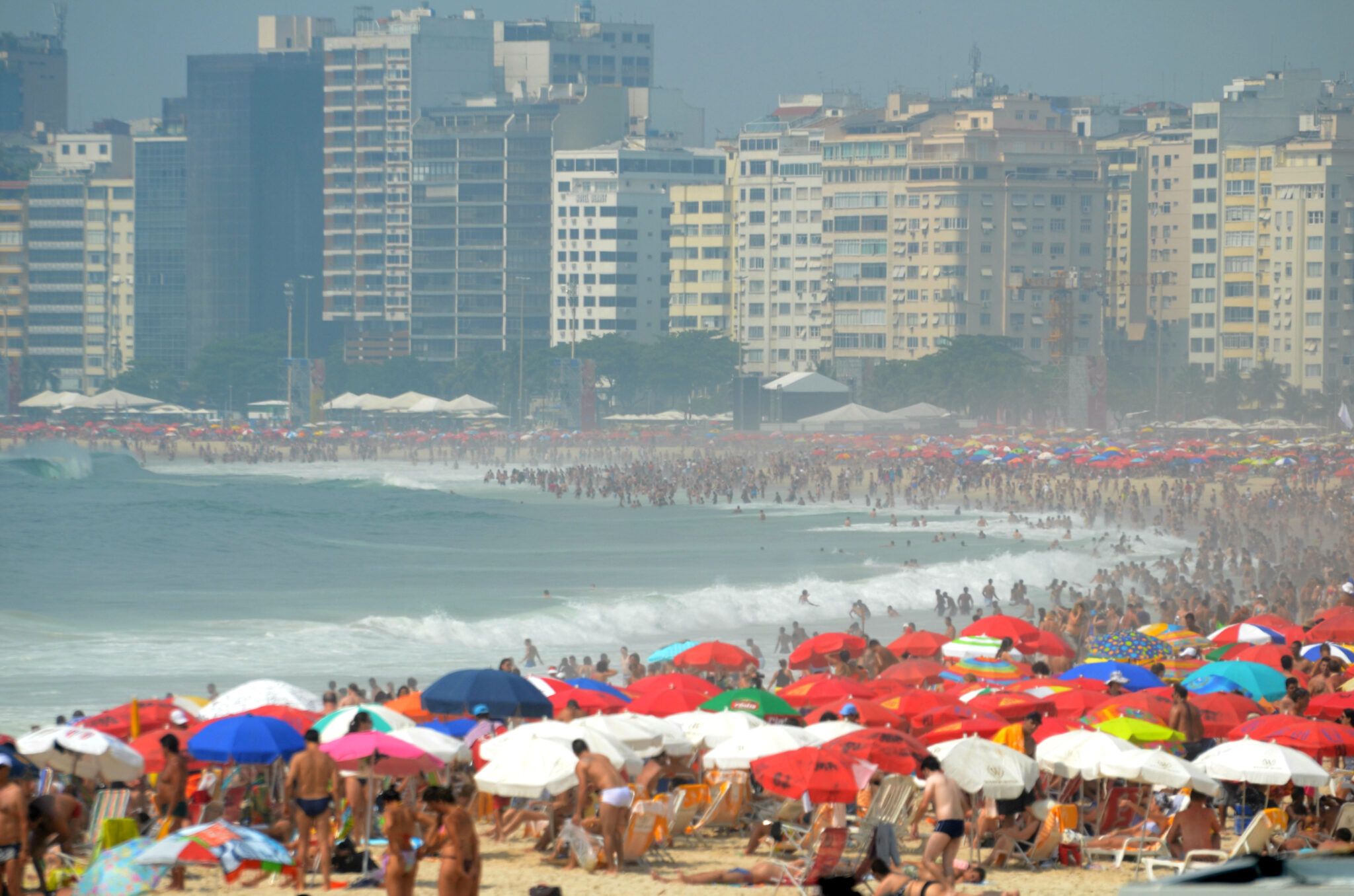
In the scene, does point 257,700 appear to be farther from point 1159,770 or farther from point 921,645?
point 921,645

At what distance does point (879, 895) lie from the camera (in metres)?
8.97

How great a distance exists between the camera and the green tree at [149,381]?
420ft

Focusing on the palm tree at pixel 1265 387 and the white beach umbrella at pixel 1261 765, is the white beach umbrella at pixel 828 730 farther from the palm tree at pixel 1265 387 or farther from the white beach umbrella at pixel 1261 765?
the palm tree at pixel 1265 387

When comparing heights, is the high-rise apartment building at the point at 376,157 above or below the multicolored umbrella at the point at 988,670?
above

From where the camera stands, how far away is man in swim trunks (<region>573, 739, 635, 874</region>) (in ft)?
35.6

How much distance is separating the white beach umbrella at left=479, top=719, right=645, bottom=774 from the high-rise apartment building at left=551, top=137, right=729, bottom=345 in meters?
120

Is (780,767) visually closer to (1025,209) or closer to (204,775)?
(204,775)

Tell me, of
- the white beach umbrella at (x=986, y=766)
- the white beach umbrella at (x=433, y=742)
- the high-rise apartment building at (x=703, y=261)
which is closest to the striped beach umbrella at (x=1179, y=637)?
the white beach umbrella at (x=986, y=766)

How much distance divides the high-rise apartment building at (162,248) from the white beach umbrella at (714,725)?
5764 inches

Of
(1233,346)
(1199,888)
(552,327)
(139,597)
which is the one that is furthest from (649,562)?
(552,327)

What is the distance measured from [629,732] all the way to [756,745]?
0.91m

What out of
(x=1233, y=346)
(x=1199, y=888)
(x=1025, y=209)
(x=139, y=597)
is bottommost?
(x=139, y=597)

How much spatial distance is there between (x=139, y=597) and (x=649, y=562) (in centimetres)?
1319

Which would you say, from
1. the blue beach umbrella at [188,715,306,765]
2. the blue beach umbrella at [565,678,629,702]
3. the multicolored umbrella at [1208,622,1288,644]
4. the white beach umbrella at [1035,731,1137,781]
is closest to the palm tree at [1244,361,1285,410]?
the multicolored umbrella at [1208,622,1288,644]
